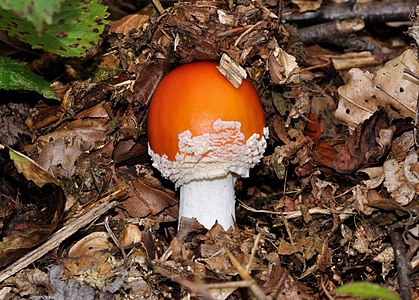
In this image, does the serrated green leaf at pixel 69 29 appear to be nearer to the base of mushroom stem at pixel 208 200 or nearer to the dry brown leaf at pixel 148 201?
the dry brown leaf at pixel 148 201

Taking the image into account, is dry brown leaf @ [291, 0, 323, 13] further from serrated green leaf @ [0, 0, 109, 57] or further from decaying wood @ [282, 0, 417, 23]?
serrated green leaf @ [0, 0, 109, 57]

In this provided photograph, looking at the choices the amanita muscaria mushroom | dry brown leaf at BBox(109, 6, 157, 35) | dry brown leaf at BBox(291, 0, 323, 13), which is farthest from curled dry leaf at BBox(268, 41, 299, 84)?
dry brown leaf at BBox(291, 0, 323, 13)

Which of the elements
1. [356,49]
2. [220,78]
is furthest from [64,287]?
[356,49]

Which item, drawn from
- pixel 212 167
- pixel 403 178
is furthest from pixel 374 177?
pixel 212 167

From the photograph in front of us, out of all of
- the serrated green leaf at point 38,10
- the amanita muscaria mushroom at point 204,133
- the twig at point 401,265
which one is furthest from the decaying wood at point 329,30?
the serrated green leaf at point 38,10

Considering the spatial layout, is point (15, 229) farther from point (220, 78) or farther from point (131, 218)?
point (220, 78)
